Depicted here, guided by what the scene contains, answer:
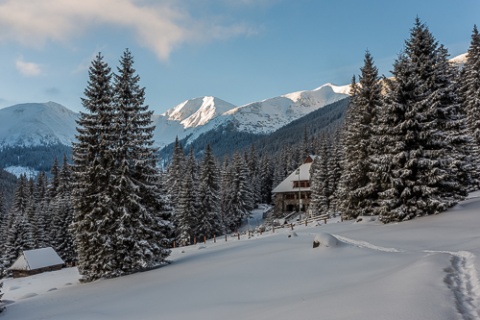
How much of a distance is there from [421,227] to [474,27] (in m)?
34.3

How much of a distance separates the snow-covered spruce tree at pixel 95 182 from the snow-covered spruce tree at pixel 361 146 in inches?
801

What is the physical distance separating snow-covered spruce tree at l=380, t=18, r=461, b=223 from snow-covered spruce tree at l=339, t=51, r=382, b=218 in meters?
3.44

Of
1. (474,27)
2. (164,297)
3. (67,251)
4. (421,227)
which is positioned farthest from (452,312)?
(67,251)

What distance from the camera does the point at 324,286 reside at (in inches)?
403

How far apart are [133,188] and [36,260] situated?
32.7 m

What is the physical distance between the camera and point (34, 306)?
1482 centimetres

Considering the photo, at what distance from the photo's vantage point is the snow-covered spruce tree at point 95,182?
2139 cm

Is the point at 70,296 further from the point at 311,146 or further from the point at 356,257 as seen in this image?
the point at 311,146

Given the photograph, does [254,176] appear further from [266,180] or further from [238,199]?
[238,199]

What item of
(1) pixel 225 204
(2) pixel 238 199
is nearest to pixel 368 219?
(2) pixel 238 199

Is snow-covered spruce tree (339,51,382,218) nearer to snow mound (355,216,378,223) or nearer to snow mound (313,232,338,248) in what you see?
snow mound (355,216,378,223)

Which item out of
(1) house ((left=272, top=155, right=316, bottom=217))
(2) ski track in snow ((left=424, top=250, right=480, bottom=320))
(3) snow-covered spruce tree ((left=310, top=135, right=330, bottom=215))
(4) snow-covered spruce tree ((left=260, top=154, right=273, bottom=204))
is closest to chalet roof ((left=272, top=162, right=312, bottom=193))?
(1) house ((left=272, top=155, right=316, bottom=217))

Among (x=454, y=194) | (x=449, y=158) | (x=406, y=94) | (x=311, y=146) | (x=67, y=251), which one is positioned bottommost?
(x=67, y=251)

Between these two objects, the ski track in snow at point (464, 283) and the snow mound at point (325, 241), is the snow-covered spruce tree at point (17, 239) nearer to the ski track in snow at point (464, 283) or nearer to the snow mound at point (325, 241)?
the snow mound at point (325, 241)
